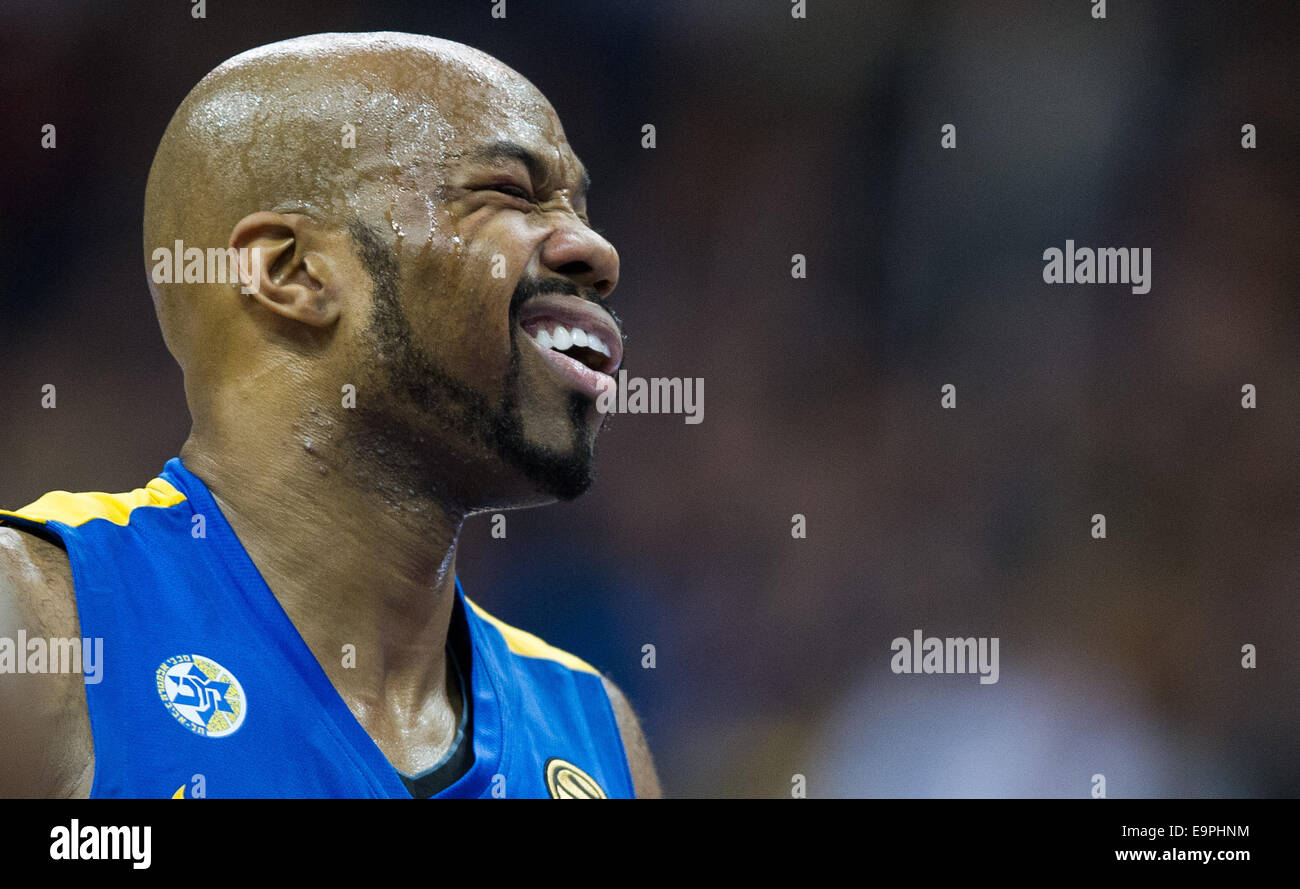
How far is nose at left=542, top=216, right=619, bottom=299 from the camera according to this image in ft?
6.97

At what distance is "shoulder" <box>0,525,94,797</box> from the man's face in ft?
1.81

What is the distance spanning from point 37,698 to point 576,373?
0.92 meters

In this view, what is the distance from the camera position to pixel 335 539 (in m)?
2.05

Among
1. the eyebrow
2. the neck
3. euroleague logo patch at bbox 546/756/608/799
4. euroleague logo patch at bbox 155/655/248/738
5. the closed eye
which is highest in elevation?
the eyebrow

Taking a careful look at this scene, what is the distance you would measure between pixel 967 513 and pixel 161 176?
10.4 ft

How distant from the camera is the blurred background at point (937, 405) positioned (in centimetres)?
436

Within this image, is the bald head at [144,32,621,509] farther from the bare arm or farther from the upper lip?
the bare arm

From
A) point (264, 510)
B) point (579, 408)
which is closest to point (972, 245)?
point (579, 408)

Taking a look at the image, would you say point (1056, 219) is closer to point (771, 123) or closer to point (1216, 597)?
point (771, 123)

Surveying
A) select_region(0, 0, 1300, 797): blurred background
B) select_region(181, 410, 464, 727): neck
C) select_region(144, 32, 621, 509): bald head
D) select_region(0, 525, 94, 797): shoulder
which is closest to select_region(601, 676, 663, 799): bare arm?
select_region(181, 410, 464, 727): neck

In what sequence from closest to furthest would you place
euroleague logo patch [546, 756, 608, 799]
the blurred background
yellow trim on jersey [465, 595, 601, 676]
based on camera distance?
1. euroleague logo patch [546, 756, 608, 799]
2. yellow trim on jersey [465, 595, 601, 676]
3. the blurred background

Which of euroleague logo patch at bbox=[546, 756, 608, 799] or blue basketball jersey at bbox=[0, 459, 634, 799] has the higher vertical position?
blue basketball jersey at bbox=[0, 459, 634, 799]

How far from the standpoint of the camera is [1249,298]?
4691 millimetres

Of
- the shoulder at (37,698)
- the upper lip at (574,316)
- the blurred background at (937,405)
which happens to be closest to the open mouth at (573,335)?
the upper lip at (574,316)
